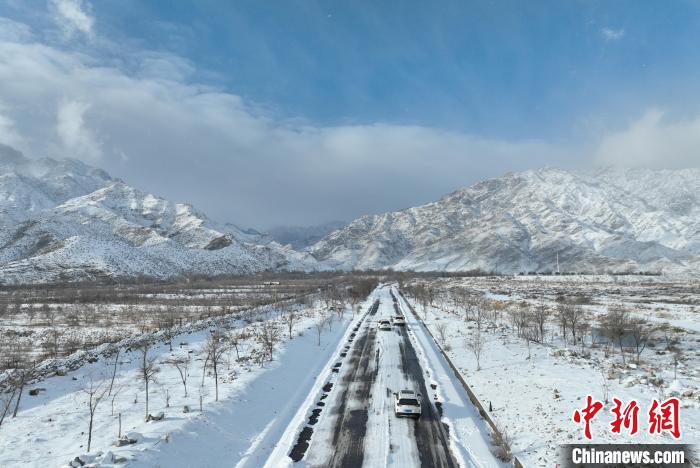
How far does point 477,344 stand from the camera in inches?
1577

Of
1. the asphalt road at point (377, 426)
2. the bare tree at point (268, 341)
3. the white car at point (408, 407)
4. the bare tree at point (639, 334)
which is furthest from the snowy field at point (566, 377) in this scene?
the bare tree at point (268, 341)

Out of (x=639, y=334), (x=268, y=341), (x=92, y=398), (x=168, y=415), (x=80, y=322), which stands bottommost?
(x=80, y=322)

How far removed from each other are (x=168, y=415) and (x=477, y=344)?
89.6 ft

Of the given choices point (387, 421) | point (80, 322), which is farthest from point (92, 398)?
point (80, 322)

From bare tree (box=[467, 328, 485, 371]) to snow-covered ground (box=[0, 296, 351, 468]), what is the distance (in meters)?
14.3

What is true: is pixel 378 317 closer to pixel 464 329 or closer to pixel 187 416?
pixel 464 329

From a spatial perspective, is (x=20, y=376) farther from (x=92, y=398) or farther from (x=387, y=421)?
(x=387, y=421)

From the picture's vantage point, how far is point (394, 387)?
31906 mm

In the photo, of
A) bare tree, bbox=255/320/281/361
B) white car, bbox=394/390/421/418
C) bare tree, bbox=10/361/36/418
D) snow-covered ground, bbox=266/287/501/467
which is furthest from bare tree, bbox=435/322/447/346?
bare tree, bbox=10/361/36/418

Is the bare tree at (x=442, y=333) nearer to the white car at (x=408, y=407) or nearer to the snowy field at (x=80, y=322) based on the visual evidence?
the white car at (x=408, y=407)

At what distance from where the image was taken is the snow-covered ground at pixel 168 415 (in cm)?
1991

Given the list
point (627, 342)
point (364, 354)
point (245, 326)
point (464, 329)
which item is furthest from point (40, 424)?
point (627, 342)

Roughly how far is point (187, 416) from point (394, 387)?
14.8 m

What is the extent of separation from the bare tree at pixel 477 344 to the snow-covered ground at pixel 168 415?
46.9 feet
